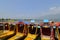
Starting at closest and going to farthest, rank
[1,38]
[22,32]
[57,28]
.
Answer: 1. [57,28]
2. [1,38]
3. [22,32]

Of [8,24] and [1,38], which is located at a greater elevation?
[8,24]

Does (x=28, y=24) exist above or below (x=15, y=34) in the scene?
above

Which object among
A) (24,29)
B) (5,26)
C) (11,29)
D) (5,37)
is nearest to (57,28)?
(24,29)

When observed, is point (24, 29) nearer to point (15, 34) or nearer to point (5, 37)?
point (15, 34)

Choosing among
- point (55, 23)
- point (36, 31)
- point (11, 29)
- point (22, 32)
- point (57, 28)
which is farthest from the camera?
point (11, 29)

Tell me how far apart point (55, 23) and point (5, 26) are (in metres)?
15.3

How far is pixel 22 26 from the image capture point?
82.6 feet

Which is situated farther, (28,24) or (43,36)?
(28,24)

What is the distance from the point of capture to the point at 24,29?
78.1 ft

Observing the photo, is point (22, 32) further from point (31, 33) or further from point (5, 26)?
point (5, 26)

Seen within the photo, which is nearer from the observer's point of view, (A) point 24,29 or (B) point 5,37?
(B) point 5,37

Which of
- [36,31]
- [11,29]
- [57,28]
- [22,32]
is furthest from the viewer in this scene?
[11,29]

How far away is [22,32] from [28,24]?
8.36 ft

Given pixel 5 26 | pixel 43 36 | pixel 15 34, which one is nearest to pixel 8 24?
pixel 5 26
